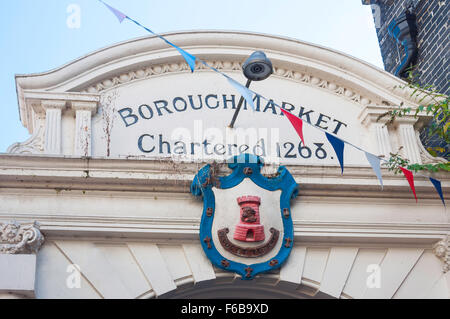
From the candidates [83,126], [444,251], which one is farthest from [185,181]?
[444,251]

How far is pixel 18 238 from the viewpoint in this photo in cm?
775

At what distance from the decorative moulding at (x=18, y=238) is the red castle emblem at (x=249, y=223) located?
2.12 metres

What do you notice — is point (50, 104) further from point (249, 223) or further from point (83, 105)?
point (249, 223)

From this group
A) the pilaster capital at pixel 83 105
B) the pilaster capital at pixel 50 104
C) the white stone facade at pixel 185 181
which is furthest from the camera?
the pilaster capital at pixel 83 105

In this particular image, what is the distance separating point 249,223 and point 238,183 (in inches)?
20.4

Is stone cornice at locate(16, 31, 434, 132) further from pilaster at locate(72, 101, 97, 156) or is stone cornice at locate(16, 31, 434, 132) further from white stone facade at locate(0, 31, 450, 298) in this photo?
pilaster at locate(72, 101, 97, 156)

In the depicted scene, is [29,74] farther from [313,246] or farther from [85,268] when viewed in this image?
[313,246]

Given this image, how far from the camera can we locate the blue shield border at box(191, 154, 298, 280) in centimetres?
814

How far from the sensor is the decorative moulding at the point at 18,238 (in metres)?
7.69

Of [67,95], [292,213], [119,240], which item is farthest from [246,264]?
[67,95]

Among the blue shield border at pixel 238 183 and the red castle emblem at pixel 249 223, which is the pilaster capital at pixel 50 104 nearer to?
the blue shield border at pixel 238 183

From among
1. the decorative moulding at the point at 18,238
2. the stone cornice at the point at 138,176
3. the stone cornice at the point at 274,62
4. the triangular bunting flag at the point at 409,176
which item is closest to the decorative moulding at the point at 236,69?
the stone cornice at the point at 274,62

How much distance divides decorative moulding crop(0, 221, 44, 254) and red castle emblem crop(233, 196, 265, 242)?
2118mm

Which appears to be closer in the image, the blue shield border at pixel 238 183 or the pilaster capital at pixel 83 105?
the blue shield border at pixel 238 183
